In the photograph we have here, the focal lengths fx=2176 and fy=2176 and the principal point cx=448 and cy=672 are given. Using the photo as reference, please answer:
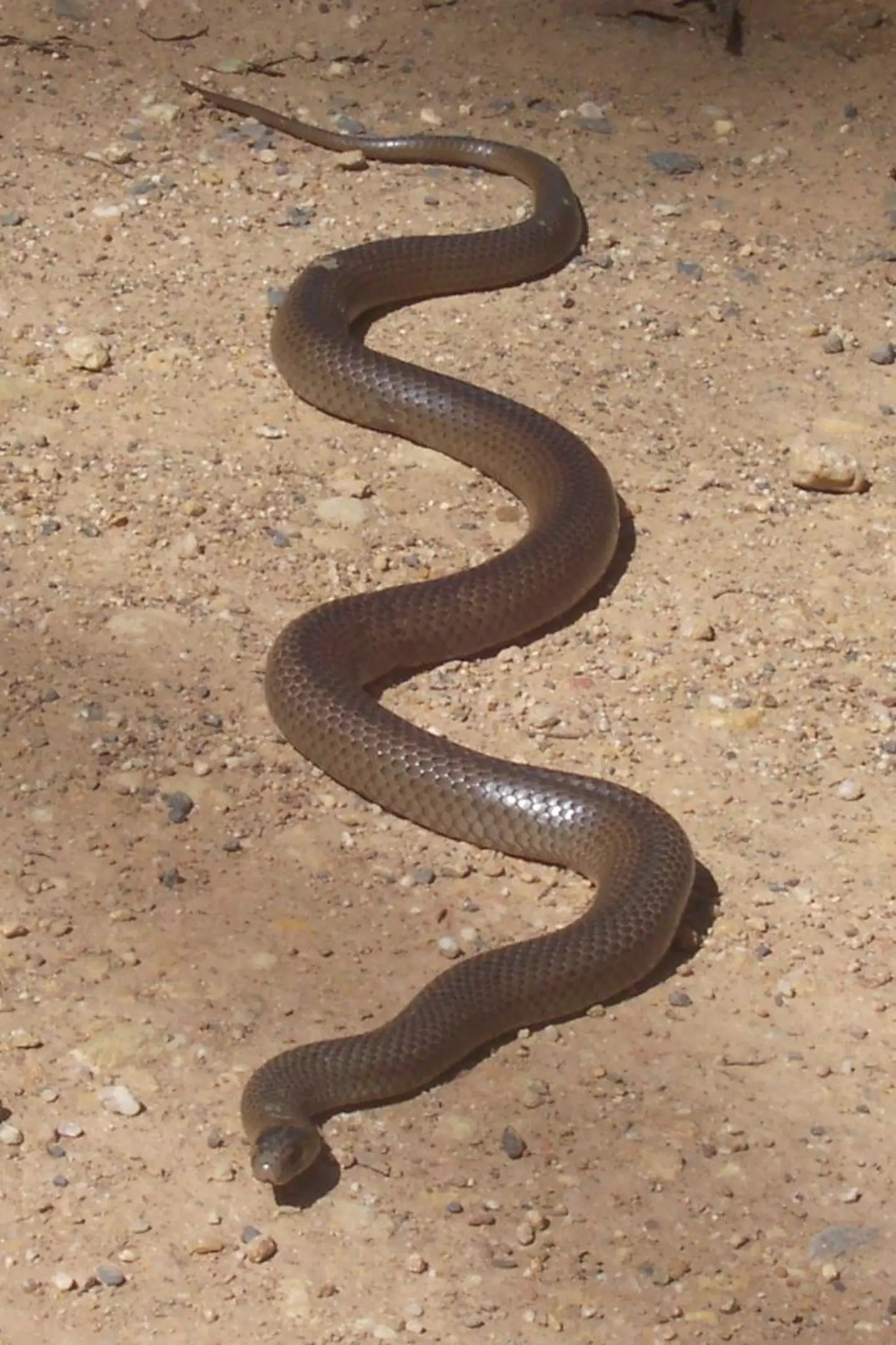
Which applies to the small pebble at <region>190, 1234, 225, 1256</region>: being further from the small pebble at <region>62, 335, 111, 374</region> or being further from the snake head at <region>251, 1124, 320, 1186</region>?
the small pebble at <region>62, 335, 111, 374</region>

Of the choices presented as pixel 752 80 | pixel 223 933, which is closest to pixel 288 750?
pixel 223 933

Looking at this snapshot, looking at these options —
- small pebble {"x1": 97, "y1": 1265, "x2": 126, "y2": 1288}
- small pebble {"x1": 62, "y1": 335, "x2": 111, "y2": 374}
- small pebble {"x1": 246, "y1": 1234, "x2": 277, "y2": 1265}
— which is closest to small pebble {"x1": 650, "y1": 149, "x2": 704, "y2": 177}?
small pebble {"x1": 62, "y1": 335, "x2": 111, "y2": 374}

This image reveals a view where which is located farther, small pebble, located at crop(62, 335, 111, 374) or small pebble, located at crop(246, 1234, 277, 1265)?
small pebble, located at crop(62, 335, 111, 374)

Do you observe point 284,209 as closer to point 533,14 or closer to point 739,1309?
point 533,14

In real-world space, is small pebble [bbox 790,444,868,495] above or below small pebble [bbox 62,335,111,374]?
above

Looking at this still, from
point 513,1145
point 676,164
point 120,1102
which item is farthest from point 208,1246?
point 676,164

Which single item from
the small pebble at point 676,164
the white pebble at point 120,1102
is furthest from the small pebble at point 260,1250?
the small pebble at point 676,164

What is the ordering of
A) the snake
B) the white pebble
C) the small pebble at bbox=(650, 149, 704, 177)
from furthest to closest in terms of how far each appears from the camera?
the small pebble at bbox=(650, 149, 704, 177) < the snake < the white pebble

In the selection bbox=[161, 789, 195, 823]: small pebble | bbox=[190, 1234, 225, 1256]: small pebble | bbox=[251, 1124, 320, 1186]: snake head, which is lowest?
bbox=[161, 789, 195, 823]: small pebble

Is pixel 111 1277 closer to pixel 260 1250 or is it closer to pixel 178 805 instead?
pixel 260 1250
